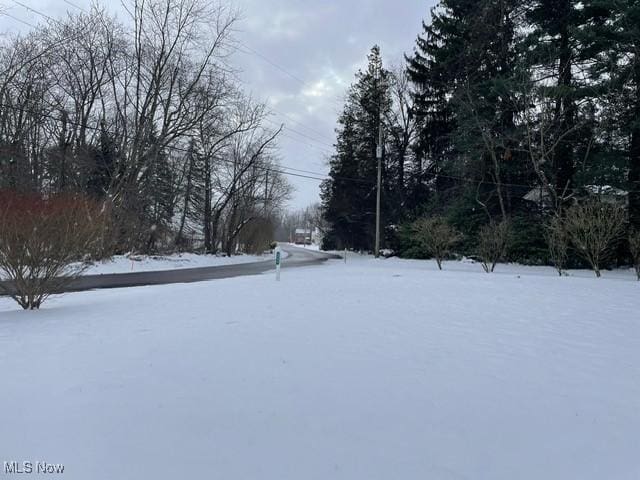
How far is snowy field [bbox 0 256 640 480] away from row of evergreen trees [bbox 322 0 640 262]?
15.3 m

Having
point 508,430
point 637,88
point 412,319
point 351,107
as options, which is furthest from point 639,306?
point 351,107

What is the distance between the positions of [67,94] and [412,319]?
26.6m

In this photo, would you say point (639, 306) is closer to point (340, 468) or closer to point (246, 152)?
point (340, 468)

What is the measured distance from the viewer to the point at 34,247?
6258mm

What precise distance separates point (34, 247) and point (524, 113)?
22.6 m

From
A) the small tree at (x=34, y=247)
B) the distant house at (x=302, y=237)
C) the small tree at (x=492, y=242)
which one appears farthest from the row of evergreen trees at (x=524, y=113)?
the distant house at (x=302, y=237)

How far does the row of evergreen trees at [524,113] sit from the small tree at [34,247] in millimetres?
17529

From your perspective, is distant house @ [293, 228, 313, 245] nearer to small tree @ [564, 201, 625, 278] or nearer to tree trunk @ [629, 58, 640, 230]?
tree trunk @ [629, 58, 640, 230]

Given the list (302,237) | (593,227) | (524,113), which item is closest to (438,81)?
(524,113)

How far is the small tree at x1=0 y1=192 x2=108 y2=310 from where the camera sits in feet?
20.3

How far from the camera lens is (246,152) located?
33312 mm

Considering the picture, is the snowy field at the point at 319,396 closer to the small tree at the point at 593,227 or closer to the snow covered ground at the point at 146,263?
the small tree at the point at 593,227

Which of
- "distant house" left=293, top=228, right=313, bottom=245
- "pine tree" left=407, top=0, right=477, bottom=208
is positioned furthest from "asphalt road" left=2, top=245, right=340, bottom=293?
"distant house" left=293, top=228, right=313, bottom=245

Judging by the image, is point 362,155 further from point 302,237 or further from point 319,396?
point 302,237
